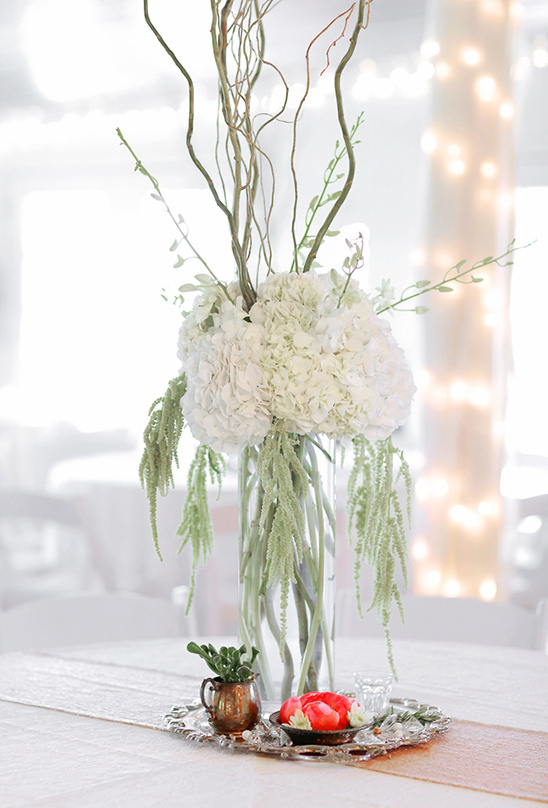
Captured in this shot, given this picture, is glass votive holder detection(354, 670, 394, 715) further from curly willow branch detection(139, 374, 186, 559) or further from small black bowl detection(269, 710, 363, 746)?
curly willow branch detection(139, 374, 186, 559)

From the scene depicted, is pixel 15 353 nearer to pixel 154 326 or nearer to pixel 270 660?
pixel 154 326

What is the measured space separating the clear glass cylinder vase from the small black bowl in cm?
11

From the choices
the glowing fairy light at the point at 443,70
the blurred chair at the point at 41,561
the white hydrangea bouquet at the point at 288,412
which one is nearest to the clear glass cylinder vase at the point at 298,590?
the white hydrangea bouquet at the point at 288,412

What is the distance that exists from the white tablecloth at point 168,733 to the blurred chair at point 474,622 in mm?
333

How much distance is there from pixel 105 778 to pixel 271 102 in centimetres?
362

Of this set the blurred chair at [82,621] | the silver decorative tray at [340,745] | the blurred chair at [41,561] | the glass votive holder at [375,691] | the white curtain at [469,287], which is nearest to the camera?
the silver decorative tray at [340,745]

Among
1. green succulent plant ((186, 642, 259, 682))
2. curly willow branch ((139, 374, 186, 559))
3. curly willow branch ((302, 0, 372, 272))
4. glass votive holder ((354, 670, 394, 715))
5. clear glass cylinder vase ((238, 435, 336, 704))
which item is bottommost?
glass votive holder ((354, 670, 394, 715))

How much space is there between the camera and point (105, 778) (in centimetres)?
103

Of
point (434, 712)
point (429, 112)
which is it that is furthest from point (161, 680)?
point (429, 112)

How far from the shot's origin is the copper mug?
116 centimetres

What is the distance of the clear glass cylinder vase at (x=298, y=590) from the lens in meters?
1.22

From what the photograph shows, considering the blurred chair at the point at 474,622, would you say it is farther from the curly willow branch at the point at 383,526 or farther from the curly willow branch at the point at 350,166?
the curly willow branch at the point at 350,166

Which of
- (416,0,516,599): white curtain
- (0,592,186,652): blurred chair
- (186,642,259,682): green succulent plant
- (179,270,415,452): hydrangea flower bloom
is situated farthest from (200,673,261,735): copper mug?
(416,0,516,599): white curtain

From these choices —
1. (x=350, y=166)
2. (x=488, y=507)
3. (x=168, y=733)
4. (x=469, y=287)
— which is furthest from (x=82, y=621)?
(x=469, y=287)
